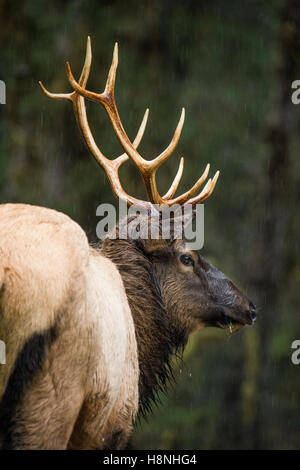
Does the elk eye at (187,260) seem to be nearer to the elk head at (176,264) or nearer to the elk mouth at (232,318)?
the elk head at (176,264)

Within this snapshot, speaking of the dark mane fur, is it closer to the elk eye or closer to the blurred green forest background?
the elk eye

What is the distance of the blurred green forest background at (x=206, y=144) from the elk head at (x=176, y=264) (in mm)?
4142

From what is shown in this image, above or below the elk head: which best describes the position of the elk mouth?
below

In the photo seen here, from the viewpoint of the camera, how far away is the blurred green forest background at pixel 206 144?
832 centimetres

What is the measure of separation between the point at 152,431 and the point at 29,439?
6.38 metres

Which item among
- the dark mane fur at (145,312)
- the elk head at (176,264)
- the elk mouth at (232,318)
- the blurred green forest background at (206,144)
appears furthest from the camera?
the blurred green forest background at (206,144)

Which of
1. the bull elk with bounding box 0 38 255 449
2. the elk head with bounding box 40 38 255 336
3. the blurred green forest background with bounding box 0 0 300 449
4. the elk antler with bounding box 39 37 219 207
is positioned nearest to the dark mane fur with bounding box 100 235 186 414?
the elk head with bounding box 40 38 255 336

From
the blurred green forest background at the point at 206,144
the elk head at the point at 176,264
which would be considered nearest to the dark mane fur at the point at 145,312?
the elk head at the point at 176,264

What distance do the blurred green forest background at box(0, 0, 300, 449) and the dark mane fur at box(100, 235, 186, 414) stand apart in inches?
168

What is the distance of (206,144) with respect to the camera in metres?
8.93

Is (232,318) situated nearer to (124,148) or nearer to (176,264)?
(176,264)

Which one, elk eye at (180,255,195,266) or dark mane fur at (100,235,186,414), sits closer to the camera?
dark mane fur at (100,235,186,414)

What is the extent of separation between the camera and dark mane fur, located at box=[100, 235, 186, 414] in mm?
3881

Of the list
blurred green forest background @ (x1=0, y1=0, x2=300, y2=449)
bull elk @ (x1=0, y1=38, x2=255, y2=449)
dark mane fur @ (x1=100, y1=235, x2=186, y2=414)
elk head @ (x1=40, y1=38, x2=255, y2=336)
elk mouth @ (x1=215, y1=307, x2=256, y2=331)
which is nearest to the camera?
bull elk @ (x1=0, y1=38, x2=255, y2=449)
